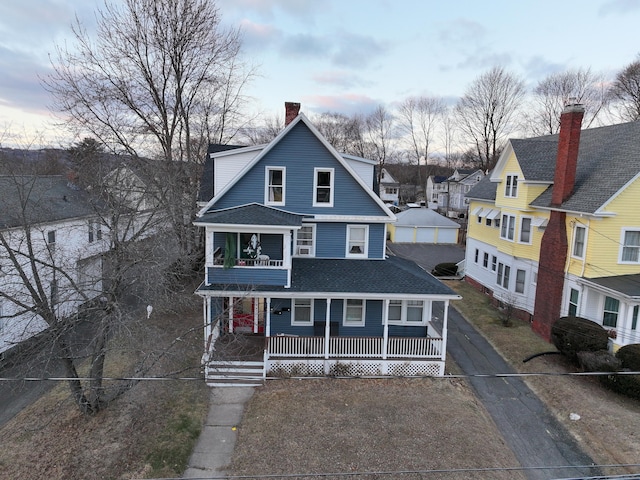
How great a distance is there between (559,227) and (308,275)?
12151 mm

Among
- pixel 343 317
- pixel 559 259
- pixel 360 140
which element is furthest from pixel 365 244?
pixel 360 140

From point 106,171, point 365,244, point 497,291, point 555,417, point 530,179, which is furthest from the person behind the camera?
point 497,291

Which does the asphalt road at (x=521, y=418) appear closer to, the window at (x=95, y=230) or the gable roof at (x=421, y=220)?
the window at (x=95, y=230)

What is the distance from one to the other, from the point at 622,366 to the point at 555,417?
3.84 m

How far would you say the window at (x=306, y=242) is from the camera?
18.0 meters

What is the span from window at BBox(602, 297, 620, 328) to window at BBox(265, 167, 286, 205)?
14506 millimetres

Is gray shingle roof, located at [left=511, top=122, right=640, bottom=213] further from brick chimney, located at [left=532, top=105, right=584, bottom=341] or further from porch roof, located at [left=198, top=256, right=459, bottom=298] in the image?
porch roof, located at [left=198, top=256, right=459, bottom=298]

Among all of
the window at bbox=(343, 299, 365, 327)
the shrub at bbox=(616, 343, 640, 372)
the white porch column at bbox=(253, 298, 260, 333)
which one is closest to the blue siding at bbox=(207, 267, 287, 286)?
the white porch column at bbox=(253, 298, 260, 333)

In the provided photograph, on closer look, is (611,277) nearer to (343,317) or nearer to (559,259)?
(559,259)

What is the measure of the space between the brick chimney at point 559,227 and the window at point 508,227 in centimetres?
303

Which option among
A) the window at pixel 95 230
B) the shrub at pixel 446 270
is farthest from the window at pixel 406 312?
the shrub at pixel 446 270

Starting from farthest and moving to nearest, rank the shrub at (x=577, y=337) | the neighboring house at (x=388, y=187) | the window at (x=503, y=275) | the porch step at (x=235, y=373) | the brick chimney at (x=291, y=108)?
the neighboring house at (x=388, y=187)
the window at (x=503, y=275)
the brick chimney at (x=291, y=108)
the shrub at (x=577, y=337)
the porch step at (x=235, y=373)

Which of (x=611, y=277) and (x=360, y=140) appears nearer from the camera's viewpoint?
(x=611, y=277)

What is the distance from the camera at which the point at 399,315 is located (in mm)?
17344
